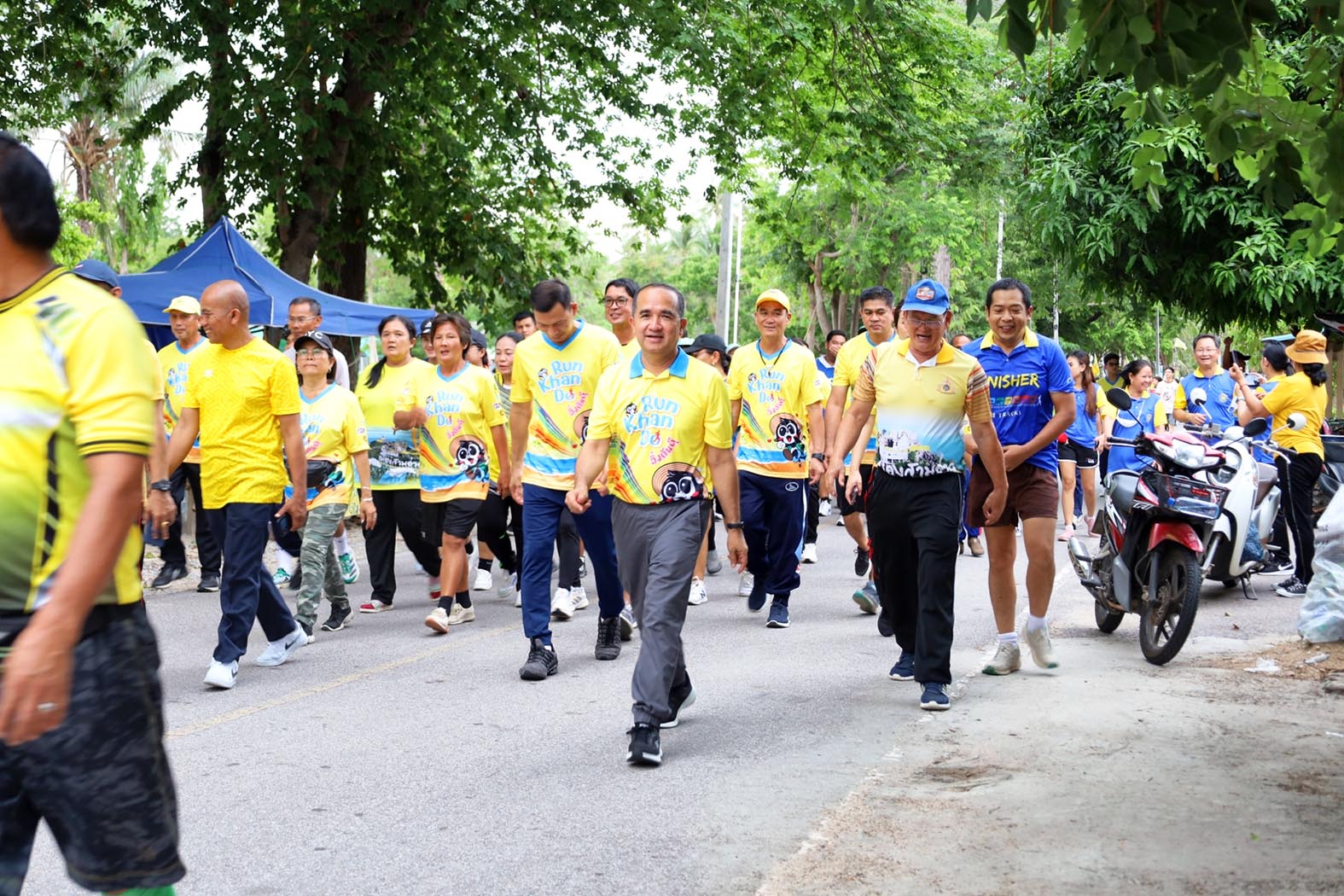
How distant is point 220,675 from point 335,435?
8.05 ft

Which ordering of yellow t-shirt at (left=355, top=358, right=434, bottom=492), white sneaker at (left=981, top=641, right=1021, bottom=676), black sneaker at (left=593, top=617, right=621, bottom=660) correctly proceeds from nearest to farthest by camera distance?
white sneaker at (left=981, top=641, right=1021, bottom=676), black sneaker at (left=593, top=617, right=621, bottom=660), yellow t-shirt at (left=355, top=358, right=434, bottom=492)

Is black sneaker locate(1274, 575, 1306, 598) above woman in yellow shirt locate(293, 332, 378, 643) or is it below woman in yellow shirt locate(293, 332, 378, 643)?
below

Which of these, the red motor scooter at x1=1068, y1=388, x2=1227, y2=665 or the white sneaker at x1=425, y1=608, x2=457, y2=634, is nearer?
the red motor scooter at x1=1068, y1=388, x2=1227, y2=665

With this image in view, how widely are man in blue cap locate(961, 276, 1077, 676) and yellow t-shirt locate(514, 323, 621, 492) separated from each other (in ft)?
6.96

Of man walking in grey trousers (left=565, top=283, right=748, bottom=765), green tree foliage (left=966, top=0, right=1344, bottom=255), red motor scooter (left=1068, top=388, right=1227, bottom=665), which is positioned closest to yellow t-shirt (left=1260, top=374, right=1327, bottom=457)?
red motor scooter (left=1068, top=388, right=1227, bottom=665)

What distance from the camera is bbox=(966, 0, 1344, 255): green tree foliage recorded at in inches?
175

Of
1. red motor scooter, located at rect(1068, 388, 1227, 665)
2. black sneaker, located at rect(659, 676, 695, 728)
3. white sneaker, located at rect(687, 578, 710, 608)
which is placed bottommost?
white sneaker, located at rect(687, 578, 710, 608)

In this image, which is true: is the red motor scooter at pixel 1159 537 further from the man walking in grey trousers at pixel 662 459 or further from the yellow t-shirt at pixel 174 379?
the yellow t-shirt at pixel 174 379

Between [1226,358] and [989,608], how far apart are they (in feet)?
17.0

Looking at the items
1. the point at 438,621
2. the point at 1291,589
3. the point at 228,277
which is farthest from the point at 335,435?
the point at 1291,589

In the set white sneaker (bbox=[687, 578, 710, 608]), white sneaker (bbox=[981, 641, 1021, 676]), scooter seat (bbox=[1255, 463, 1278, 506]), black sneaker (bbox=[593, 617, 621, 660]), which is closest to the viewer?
white sneaker (bbox=[981, 641, 1021, 676])

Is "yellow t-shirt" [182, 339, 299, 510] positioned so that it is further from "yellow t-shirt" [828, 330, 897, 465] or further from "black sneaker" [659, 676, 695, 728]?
"yellow t-shirt" [828, 330, 897, 465]

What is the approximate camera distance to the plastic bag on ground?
877 centimetres

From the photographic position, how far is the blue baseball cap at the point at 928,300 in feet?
23.6
